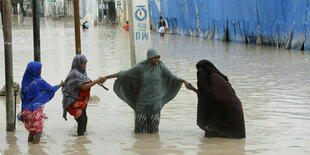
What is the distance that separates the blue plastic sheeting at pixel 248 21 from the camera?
18547 millimetres

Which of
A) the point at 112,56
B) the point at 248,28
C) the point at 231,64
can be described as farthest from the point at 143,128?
the point at 248,28

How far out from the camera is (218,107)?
20.1 feet

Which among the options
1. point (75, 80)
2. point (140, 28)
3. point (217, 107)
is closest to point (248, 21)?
point (140, 28)

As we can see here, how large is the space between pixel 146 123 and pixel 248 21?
56.0ft

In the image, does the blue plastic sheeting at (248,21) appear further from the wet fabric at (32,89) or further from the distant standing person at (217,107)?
the wet fabric at (32,89)

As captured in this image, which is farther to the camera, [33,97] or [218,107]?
[218,107]

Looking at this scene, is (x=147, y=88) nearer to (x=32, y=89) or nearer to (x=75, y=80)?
(x=75, y=80)

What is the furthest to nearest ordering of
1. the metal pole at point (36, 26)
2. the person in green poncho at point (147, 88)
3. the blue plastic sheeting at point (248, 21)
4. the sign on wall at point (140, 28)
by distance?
the blue plastic sheeting at point (248, 21) → the metal pole at point (36, 26) → the sign on wall at point (140, 28) → the person in green poncho at point (147, 88)

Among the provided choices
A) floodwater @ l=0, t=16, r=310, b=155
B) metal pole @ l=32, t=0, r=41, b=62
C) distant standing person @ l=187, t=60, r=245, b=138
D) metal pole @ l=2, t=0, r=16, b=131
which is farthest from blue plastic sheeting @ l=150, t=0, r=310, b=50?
metal pole @ l=2, t=0, r=16, b=131

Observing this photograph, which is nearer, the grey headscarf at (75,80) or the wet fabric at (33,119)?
the wet fabric at (33,119)

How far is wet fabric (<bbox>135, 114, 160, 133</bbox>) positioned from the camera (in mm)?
6457

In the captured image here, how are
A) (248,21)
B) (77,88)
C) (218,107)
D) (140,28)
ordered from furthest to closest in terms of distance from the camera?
(248,21)
(140,28)
(77,88)
(218,107)

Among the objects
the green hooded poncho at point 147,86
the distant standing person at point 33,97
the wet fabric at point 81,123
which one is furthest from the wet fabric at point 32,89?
the green hooded poncho at point 147,86

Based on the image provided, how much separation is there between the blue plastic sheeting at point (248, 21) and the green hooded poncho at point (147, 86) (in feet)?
40.2
